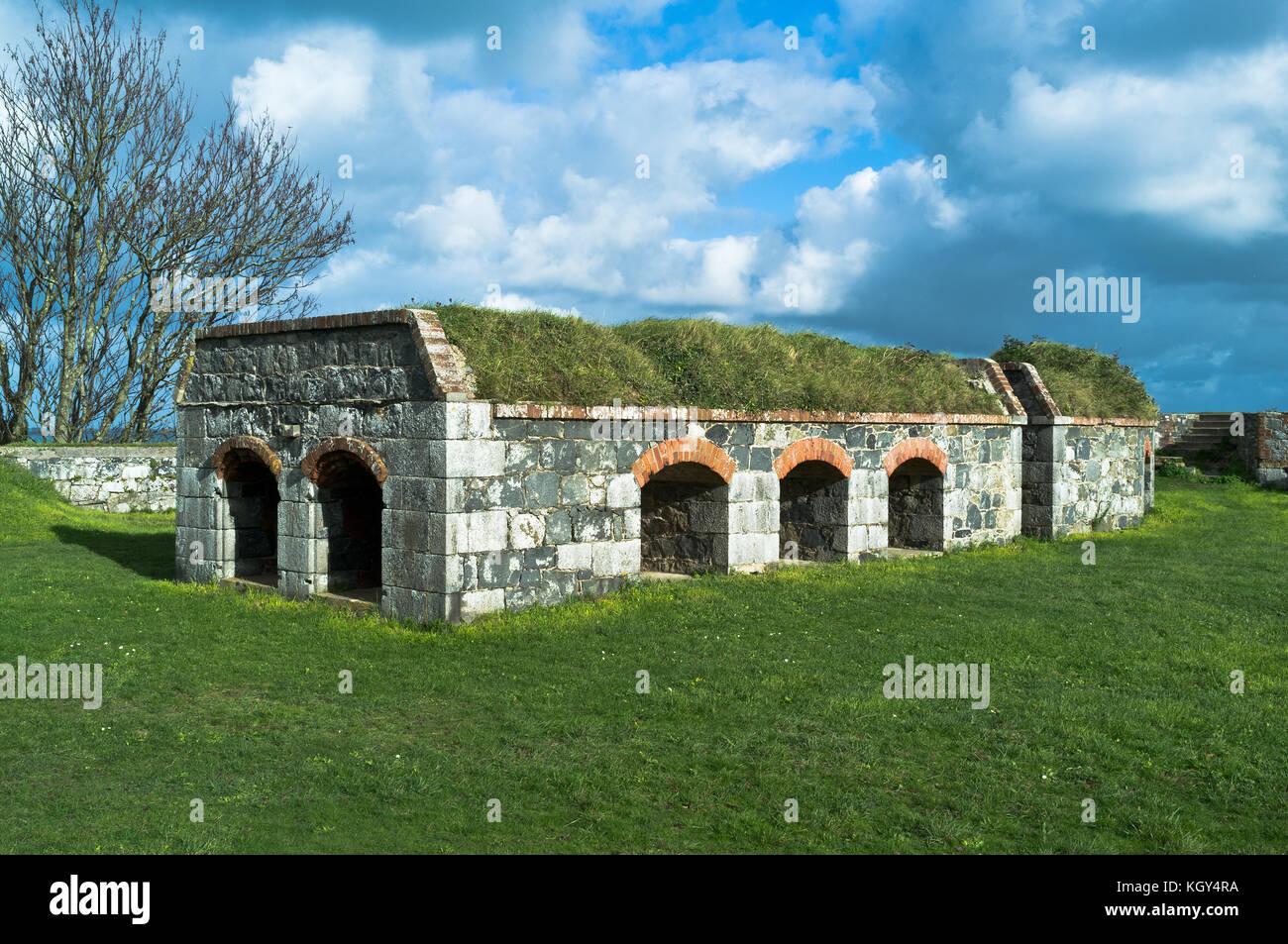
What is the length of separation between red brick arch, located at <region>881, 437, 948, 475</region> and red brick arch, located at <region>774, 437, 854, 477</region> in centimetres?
93

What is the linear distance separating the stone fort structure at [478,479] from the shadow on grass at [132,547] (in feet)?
4.08

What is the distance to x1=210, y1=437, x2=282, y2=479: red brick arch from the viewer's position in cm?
1234

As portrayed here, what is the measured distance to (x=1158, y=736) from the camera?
7180 millimetres

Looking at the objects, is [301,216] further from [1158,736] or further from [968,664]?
→ [1158,736]

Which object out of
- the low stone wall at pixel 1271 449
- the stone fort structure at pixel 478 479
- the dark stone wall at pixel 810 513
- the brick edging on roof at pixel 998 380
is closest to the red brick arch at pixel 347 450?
the stone fort structure at pixel 478 479

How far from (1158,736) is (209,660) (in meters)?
7.97

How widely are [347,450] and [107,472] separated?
48.0ft

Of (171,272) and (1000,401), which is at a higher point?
(171,272)

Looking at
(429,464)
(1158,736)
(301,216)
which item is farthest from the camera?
(301,216)

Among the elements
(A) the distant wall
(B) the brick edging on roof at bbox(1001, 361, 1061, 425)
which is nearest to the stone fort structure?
(B) the brick edging on roof at bbox(1001, 361, 1061, 425)

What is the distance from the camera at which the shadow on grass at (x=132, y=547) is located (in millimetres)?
15000

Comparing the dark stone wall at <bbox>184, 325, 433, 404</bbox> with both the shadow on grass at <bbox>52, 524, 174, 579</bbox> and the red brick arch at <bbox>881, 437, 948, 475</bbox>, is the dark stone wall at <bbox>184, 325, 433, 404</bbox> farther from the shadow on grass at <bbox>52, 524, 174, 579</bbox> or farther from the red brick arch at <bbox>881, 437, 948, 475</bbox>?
the red brick arch at <bbox>881, 437, 948, 475</bbox>

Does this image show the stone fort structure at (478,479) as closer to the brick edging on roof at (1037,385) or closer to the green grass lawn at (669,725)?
the green grass lawn at (669,725)

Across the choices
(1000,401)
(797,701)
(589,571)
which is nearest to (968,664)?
(797,701)
